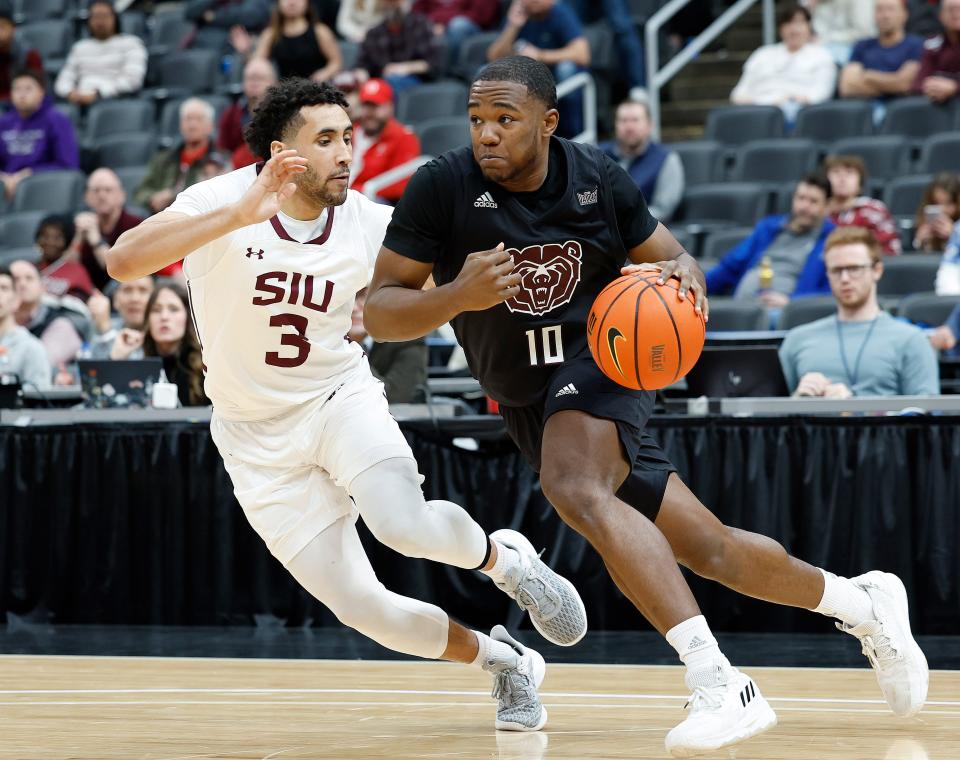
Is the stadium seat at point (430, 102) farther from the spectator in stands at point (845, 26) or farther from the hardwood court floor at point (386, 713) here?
the hardwood court floor at point (386, 713)

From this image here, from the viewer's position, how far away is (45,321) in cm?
960

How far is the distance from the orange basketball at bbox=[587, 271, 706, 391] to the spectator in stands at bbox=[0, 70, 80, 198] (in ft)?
32.5

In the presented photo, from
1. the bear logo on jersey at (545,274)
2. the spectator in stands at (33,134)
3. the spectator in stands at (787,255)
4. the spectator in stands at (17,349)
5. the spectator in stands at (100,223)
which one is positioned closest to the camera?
the bear logo on jersey at (545,274)

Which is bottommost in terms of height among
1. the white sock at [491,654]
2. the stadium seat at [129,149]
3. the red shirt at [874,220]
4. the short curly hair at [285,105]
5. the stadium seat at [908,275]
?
the white sock at [491,654]

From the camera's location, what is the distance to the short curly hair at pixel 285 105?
466 cm

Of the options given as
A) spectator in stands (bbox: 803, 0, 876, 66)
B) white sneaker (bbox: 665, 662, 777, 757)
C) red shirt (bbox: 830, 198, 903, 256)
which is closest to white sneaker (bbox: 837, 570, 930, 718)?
white sneaker (bbox: 665, 662, 777, 757)

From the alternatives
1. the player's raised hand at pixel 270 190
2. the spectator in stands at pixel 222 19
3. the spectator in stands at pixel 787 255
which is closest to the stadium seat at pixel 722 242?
the spectator in stands at pixel 787 255

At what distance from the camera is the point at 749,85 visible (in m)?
12.0

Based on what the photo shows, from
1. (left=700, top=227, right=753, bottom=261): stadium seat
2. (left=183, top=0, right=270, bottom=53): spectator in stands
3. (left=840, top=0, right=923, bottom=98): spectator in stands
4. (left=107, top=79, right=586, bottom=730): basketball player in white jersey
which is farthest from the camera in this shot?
(left=183, top=0, right=270, bottom=53): spectator in stands

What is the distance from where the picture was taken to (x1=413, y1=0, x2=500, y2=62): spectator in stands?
526 inches

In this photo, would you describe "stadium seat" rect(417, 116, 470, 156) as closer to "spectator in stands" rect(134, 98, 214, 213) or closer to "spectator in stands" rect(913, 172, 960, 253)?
"spectator in stands" rect(134, 98, 214, 213)

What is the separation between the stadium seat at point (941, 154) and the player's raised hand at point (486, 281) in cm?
696

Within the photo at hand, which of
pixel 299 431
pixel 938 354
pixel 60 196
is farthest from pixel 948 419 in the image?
pixel 60 196

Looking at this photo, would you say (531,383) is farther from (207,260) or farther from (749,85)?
(749,85)
